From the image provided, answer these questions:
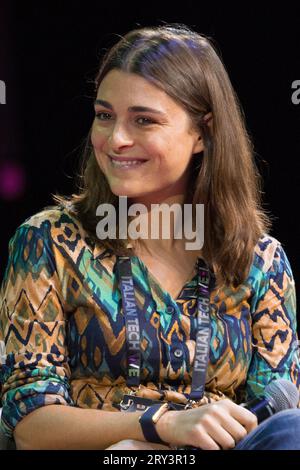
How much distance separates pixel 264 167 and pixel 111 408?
1269mm

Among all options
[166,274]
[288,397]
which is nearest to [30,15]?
[166,274]

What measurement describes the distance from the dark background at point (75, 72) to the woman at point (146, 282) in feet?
2.16

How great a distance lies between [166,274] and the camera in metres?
2.20

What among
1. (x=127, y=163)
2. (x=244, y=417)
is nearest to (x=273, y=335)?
(x=244, y=417)

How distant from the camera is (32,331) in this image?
2.01 metres

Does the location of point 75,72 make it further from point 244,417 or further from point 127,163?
point 244,417

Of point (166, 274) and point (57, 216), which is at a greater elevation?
point (57, 216)

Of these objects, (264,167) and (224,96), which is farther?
(264,167)

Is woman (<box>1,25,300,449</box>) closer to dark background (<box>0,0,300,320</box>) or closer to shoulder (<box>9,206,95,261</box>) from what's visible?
shoulder (<box>9,206,95,261</box>)

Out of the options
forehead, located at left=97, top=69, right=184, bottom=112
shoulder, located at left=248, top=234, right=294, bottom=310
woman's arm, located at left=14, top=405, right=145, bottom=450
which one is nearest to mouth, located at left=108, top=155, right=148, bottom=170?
forehead, located at left=97, top=69, right=184, bottom=112

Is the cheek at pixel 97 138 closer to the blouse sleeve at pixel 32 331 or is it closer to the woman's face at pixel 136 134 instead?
the woman's face at pixel 136 134

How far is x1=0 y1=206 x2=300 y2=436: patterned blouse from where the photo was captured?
2.01 m

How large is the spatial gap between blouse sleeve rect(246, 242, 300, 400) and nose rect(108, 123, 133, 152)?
0.50m

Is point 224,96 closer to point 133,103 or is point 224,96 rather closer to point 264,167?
point 133,103
